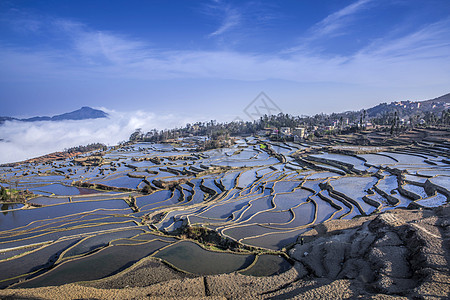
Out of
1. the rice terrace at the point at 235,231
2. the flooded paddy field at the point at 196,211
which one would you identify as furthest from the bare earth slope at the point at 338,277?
the flooded paddy field at the point at 196,211

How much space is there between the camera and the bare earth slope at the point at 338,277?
25.5ft

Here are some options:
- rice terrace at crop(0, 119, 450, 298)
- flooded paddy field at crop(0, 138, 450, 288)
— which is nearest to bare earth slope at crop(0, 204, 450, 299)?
rice terrace at crop(0, 119, 450, 298)

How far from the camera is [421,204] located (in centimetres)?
1681

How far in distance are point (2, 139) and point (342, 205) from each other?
356 ft

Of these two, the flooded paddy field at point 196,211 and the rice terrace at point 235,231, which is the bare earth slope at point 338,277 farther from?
the flooded paddy field at point 196,211

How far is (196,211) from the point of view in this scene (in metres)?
17.9

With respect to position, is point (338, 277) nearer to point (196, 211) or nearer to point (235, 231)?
point (235, 231)

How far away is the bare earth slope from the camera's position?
776 centimetres

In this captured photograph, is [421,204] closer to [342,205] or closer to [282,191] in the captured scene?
[342,205]

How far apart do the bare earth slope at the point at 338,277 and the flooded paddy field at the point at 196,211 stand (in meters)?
0.98

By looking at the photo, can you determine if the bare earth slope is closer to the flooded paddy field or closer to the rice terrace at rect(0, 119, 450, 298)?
the rice terrace at rect(0, 119, 450, 298)

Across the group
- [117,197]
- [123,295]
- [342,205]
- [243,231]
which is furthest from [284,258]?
[117,197]

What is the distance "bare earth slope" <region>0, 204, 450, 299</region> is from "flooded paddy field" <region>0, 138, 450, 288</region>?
982mm

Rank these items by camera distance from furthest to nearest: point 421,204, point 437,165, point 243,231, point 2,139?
point 2,139 → point 437,165 → point 421,204 → point 243,231
